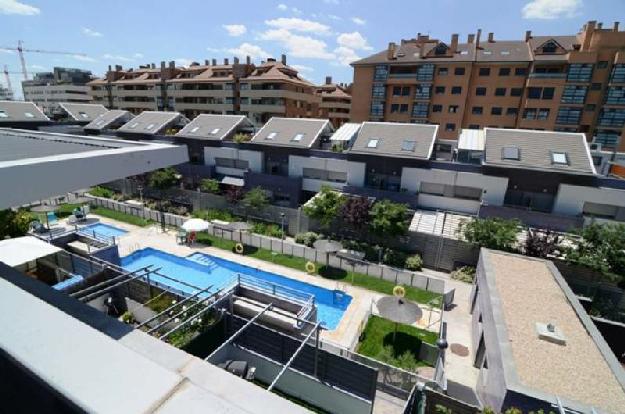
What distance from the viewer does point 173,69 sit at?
6938 cm

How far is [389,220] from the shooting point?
79.8 feet

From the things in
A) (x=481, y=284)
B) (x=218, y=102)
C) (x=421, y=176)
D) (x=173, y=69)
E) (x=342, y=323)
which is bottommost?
(x=342, y=323)

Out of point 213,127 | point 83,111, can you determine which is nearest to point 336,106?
point 213,127

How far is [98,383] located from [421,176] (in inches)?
1147

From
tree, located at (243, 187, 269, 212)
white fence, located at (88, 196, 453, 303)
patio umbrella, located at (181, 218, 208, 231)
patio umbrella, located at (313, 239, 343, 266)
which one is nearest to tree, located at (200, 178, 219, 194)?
white fence, located at (88, 196, 453, 303)

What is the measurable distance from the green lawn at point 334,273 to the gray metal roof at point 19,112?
31448 millimetres

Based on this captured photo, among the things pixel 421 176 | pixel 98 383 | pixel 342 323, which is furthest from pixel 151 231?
pixel 98 383

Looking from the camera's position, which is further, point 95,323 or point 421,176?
point 421,176

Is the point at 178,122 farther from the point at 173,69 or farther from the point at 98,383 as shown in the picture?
the point at 98,383

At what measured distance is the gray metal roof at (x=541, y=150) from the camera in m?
25.0

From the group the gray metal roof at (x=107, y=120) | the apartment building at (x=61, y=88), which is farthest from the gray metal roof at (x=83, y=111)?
the apartment building at (x=61, y=88)

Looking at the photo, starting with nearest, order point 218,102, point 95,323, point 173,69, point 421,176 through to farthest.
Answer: point 95,323
point 421,176
point 218,102
point 173,69

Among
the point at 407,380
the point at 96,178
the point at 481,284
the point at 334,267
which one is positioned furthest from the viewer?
the point at 334,267

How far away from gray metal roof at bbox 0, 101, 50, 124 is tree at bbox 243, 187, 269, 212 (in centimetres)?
3243
